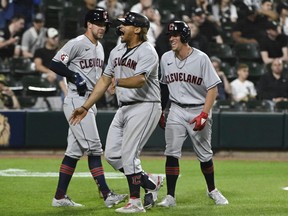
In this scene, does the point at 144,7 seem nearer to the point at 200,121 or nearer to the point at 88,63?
the point at 88,63

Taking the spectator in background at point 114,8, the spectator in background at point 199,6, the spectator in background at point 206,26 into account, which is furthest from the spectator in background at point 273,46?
the spectator in background at point 114,8

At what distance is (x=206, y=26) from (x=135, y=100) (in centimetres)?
869

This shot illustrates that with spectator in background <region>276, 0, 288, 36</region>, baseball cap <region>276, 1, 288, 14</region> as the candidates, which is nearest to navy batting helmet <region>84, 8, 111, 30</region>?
spectator in background <region>276, 0, 288, 36</region>

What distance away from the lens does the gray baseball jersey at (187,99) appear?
7.99 m

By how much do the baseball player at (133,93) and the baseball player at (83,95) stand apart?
38 cm

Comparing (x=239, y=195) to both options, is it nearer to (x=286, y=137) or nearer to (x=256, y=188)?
Answer: (x=256, y=188)

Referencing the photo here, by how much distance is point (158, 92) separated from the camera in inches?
300

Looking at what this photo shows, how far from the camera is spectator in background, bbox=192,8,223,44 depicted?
618 inches

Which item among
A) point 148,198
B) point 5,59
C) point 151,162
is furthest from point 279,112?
point 148,198

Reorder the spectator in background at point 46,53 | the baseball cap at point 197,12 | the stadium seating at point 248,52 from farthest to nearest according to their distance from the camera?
1. the stadium seating at point 248,52
2. the baseball cap at point 197,12
3. the spectator in background at point 46,53

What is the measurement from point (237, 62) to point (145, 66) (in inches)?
344

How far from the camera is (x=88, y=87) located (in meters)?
8.03

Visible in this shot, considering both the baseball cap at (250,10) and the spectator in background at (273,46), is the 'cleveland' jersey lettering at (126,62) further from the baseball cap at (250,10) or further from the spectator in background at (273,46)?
the baseball cap at (250,10)

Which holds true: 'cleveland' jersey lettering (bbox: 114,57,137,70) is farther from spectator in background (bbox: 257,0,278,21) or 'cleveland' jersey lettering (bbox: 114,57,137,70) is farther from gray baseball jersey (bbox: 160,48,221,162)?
spectator in background (bbox: 257,0,278,21)
